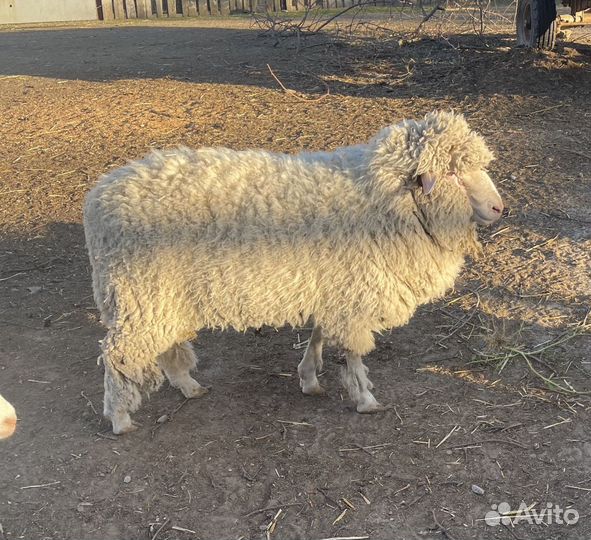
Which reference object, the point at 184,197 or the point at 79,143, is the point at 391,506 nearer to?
the point at 184,197

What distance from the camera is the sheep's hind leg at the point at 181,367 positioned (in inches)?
157

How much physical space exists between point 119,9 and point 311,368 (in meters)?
16.6

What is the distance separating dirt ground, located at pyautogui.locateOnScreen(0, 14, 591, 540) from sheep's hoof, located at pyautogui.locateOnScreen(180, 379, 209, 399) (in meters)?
0.04

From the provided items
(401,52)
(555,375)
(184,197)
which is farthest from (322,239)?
(401,52)

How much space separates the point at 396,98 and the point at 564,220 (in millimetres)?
3715

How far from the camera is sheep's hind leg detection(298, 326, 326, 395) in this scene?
13.2 feet

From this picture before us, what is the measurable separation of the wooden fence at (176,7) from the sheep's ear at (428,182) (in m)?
15.8

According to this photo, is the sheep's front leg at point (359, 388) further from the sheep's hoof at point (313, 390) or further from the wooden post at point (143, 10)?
the wooden post at point (143, 10)

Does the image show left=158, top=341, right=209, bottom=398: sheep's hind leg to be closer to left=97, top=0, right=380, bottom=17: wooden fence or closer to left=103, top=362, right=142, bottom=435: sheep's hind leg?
left=103, top=362, right=142, bottom=435: sheep's hind leg

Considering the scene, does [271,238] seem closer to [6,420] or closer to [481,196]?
[481,196]

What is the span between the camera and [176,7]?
18672mm

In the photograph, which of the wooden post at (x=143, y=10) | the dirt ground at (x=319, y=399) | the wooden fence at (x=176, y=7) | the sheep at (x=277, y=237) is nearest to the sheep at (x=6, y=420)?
the dirt ground at (x=319, y=399)

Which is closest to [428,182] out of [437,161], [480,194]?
[437,161]

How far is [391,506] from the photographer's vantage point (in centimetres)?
321
